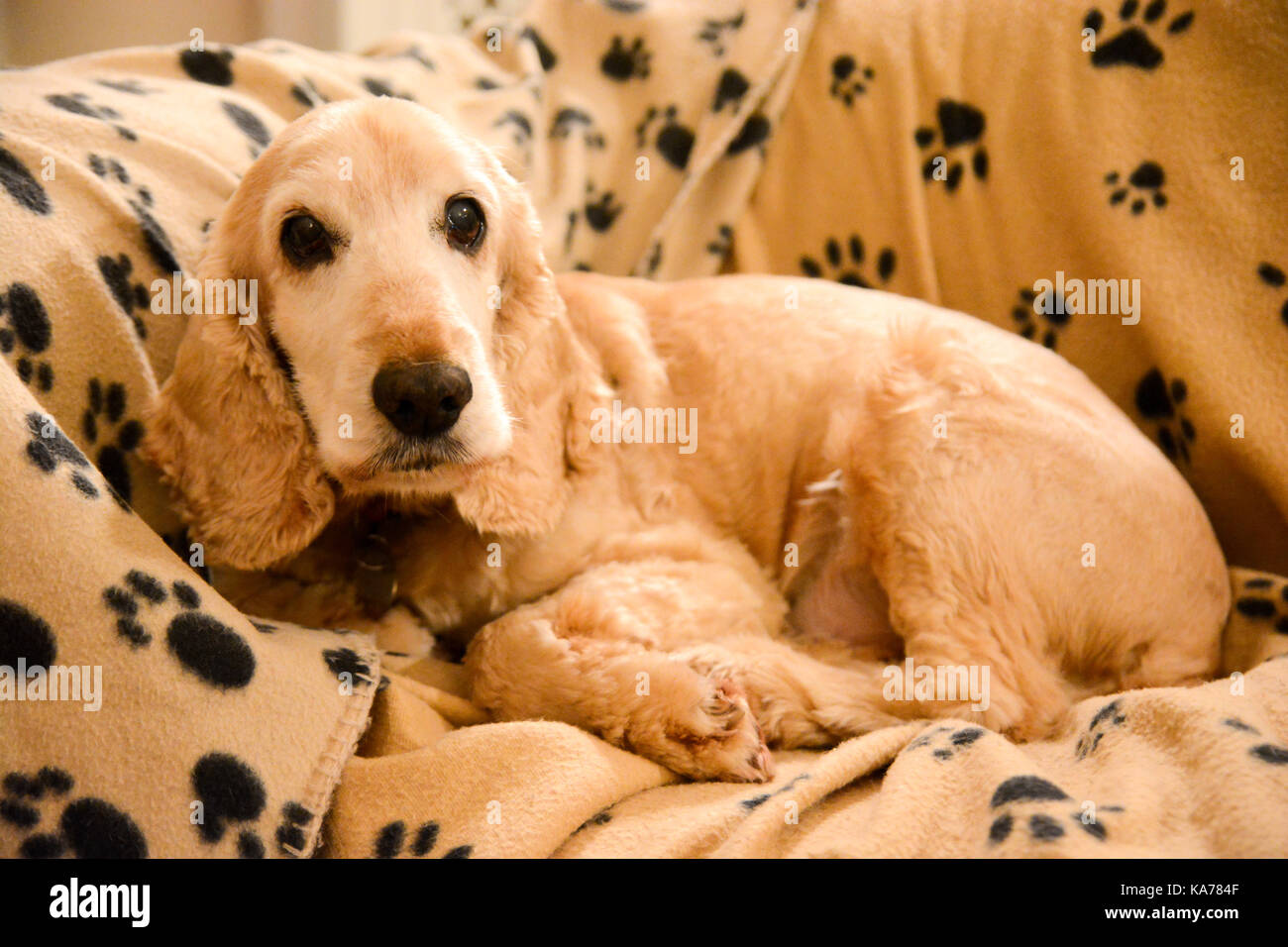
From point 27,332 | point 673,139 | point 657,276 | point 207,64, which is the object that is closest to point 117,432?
point 27,332

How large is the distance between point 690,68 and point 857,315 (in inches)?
43.9

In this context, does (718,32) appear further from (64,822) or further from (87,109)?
(64,822)

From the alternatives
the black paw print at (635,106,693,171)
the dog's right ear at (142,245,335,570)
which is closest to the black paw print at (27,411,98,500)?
the dog's right ear at (142,245,335,570)

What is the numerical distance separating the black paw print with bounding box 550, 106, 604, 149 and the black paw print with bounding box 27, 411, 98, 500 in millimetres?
1753

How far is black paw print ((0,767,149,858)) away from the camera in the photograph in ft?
3.82

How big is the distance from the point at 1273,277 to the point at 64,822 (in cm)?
250

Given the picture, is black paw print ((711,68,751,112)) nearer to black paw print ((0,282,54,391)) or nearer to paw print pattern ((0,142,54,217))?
paw print pattern ((0,142,54,217))

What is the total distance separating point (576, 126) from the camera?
8.95ft

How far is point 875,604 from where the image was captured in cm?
200

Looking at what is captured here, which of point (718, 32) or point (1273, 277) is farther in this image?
point (718, 32)

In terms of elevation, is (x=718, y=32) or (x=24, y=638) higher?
(x=718, y=32)

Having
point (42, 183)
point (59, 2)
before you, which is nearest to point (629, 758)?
point (42, 183)

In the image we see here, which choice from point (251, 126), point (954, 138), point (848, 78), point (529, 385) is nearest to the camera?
point (529, 385)
